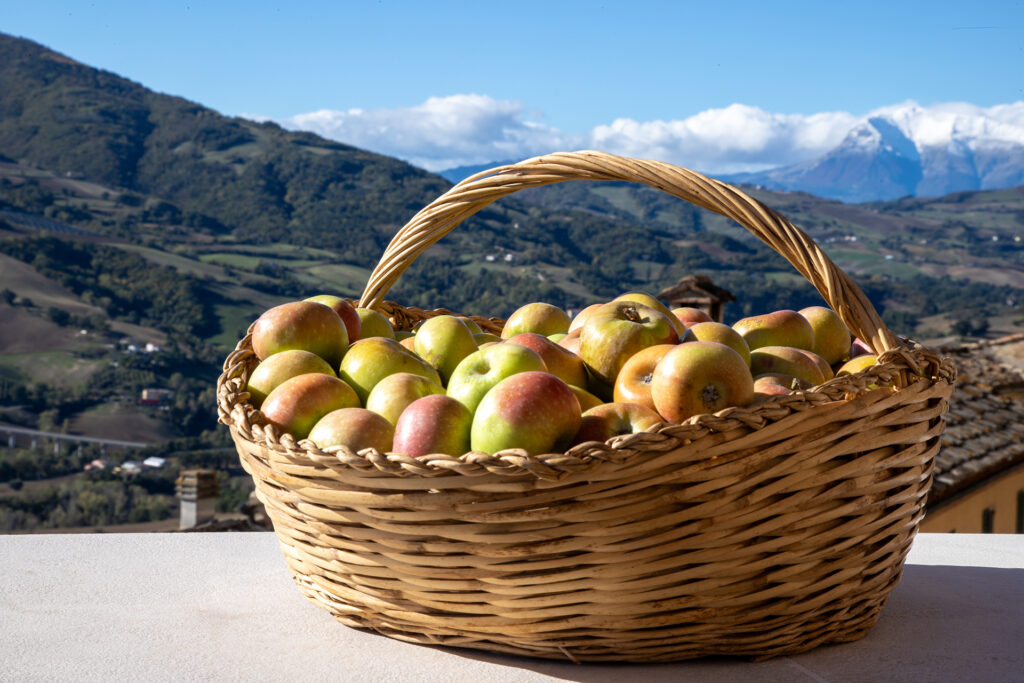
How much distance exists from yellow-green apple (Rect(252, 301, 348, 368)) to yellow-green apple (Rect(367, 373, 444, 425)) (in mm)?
326

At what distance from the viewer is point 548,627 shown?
1.37 meters

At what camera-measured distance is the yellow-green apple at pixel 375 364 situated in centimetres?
191

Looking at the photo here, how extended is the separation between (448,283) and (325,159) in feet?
133

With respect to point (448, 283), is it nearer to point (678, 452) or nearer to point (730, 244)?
point (730, 244)

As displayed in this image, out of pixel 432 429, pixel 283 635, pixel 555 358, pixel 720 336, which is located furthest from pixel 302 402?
pixel 720 336

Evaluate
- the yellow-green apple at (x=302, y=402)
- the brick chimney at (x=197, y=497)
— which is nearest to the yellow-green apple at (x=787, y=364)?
the yellow-green apple at (x=302, y=402)

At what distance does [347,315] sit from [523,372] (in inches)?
32.4

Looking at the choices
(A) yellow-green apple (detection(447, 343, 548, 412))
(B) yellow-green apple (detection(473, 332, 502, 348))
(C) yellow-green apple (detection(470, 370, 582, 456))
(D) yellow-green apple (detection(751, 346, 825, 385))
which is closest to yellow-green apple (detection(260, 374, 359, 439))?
(A) yellow-green apple (detection(447, 343, 548, 412))

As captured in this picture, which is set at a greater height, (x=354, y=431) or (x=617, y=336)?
(x=617, y=336)

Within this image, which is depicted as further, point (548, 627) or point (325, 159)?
point (325, 159)

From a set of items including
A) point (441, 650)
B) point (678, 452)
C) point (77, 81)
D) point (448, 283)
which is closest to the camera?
point (678, 452)

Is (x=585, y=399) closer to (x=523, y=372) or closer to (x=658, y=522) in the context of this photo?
(x=523, y=372)

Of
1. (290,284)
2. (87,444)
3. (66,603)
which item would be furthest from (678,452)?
(290,284)

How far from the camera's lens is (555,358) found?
1.91m
